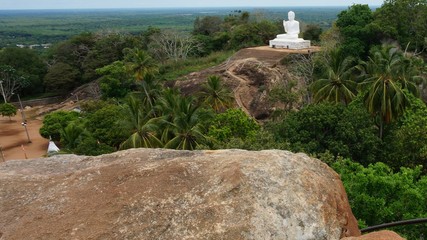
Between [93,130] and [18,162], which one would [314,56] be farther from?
[18,162]

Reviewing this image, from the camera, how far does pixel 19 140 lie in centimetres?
3956

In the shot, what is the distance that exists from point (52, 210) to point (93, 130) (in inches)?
936

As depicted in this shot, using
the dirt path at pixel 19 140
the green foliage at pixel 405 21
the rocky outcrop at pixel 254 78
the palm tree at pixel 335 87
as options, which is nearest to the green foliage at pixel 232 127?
the palm tree at pixel 335 87

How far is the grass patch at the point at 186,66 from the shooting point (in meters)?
40.3

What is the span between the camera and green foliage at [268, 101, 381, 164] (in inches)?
711

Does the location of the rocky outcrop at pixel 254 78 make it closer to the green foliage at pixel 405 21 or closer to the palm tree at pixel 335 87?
the palm tree at pixel 335 87

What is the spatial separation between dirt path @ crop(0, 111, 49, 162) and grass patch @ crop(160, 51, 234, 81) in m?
13.1

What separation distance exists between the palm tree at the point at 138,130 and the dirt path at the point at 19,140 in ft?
50.5

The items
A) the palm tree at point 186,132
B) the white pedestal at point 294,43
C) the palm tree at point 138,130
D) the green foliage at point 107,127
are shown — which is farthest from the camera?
the white pedestal at point 294,43

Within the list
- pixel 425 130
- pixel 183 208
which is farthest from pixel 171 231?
pixel 425 130

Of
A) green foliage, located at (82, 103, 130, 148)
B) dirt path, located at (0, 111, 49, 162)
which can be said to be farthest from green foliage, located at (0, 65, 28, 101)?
green foliage, located at (82, 103, 130, 148)

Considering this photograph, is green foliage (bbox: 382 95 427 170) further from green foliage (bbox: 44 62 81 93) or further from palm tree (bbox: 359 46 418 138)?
green foliage (bbox: 44 62 81 93)

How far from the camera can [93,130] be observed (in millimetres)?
28484

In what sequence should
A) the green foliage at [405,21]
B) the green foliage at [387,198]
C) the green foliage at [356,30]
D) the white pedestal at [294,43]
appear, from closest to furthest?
1. the green foliage at [387,198]
2. the green foliage at [356,30]
3. the green foliage at [405,21]
4. the white pedestal at [294,43]
